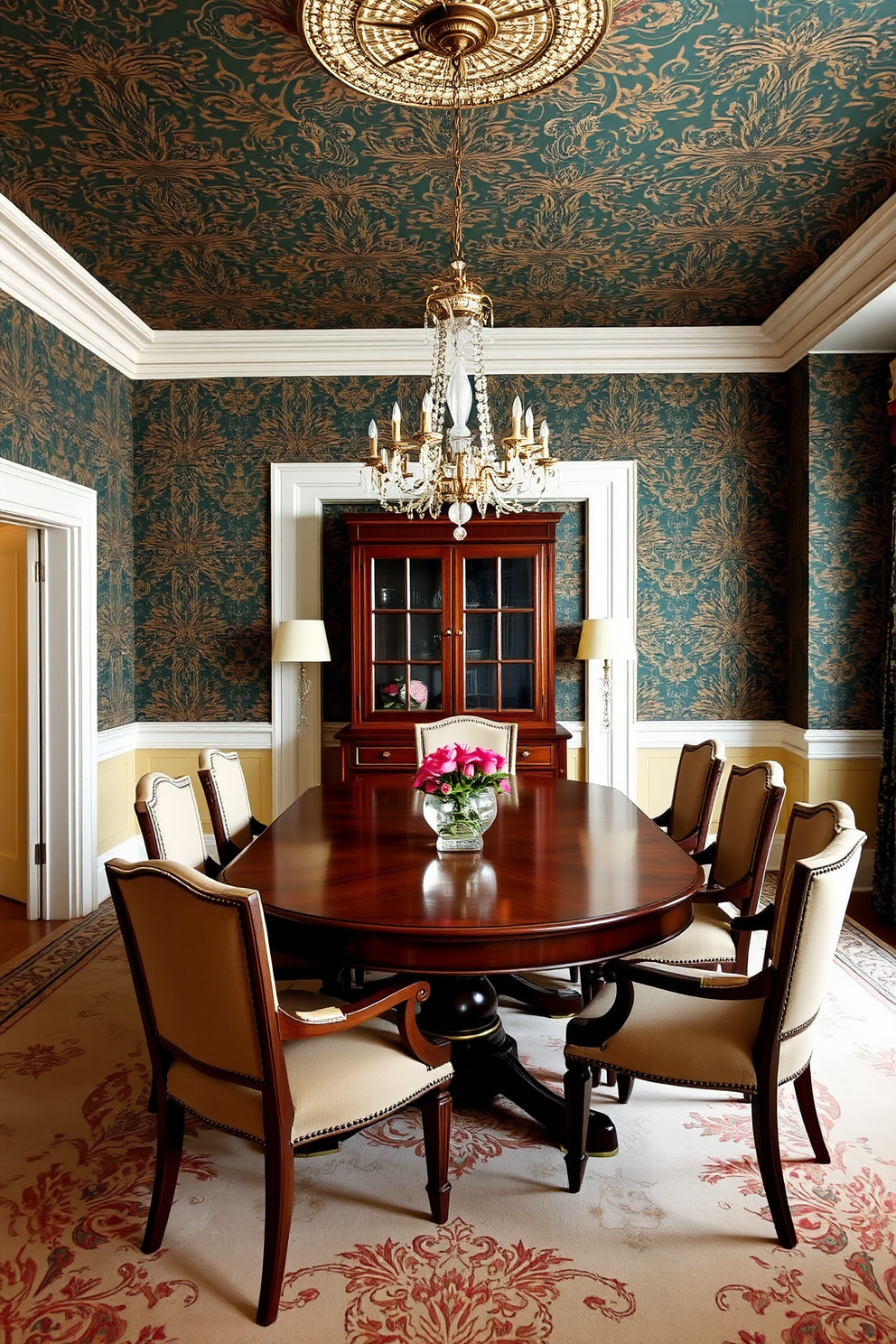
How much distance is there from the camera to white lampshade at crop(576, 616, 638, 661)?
4.83 m

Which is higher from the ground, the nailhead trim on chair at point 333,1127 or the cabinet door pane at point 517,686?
the cabinet door pane at point 517,686

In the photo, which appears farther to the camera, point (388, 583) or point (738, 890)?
point (388, 583)

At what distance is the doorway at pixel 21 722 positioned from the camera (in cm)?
447

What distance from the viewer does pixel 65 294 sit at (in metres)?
4.20

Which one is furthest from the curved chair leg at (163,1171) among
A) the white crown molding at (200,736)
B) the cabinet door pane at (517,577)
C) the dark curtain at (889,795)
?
the dark curtain at (889,795)

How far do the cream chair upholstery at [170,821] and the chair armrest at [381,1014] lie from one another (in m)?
A: 0.91

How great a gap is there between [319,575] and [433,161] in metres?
2.46

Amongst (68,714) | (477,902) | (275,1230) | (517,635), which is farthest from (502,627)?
(275,1230)

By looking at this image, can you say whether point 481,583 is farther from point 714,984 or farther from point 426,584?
point 714,984

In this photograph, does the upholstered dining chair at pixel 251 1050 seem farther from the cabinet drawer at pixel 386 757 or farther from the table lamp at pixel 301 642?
the table lamp at pixel 301 642

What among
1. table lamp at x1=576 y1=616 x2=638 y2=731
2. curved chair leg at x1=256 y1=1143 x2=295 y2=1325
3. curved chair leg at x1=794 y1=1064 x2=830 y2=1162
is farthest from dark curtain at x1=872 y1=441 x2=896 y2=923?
curved chair leg at x1=256 y1=1143 x2=295 y2=1325

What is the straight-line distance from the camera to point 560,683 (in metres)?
5.28

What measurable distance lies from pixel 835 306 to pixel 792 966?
351 cm

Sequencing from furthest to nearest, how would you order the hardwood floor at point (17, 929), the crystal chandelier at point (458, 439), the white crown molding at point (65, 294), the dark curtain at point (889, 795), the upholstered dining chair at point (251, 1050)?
1. the dark curtain at point (889, 795)
2. the hardwood floor at point (17, 929)
3. the white crown molding at point (65, 294)
4. the crystal chandelier at point (458, 439)
5. the upholstered dining chair at point (251, 1050)
